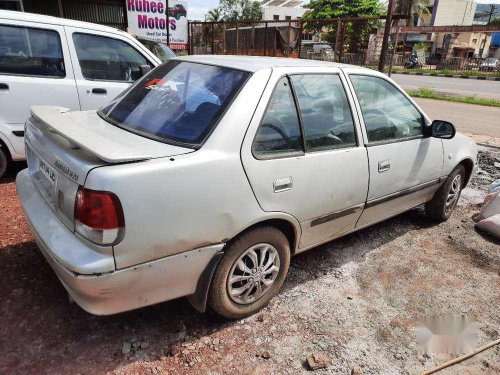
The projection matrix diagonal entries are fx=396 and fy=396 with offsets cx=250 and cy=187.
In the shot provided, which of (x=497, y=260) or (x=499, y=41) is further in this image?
(x=499, y=41)

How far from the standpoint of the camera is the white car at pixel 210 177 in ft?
6.28

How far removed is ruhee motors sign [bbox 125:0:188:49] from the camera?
567 inches

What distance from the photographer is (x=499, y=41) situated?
179 feet

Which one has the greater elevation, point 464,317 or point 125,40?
point 125,40

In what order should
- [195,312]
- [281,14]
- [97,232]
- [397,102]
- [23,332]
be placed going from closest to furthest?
[97,232]
[23,332]
[195,312]
[397,102]
[281,14]

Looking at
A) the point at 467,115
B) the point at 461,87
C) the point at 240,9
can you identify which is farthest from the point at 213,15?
the point at 467,115

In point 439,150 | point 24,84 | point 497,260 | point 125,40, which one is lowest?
point 497,260

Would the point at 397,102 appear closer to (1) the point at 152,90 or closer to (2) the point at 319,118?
(2) the point at 319,118

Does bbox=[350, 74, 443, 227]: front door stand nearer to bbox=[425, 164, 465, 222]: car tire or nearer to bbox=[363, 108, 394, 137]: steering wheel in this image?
bbox=[363, 108, 394, 137]: steering wheel

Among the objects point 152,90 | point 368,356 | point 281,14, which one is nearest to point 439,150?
point 368,356

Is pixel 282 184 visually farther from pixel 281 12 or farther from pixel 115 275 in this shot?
pixel 281 12

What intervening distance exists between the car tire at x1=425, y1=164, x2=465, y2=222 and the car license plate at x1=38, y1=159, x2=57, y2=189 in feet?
11.3

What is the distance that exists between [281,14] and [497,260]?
64143 mm

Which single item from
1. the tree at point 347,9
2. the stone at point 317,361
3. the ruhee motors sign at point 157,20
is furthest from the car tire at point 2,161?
the tree at point 347,9
